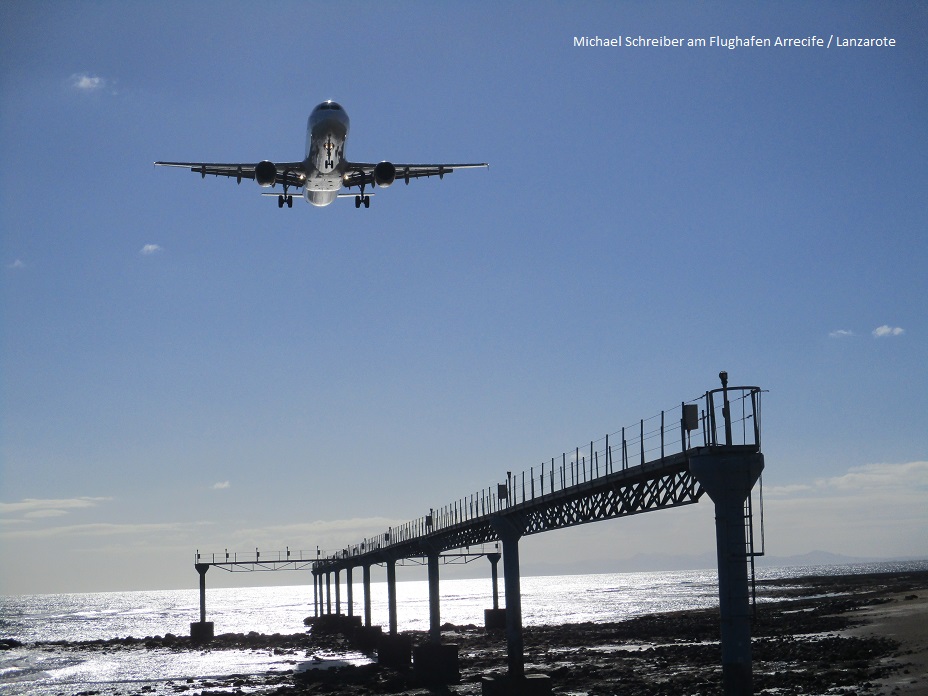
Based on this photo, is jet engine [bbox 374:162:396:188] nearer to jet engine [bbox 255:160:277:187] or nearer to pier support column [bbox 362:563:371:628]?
jet engine [bbox 255:160:277:187]

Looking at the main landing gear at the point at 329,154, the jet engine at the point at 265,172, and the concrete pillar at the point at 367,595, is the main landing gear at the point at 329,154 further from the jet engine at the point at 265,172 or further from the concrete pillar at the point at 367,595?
the concrete pillar at the point at 367,595

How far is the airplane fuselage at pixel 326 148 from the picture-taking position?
175 feet

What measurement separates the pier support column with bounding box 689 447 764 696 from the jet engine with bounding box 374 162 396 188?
33.2 m

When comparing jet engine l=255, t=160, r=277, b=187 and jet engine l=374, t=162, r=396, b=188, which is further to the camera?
jet engine l=374, t=162, r=396, b=188

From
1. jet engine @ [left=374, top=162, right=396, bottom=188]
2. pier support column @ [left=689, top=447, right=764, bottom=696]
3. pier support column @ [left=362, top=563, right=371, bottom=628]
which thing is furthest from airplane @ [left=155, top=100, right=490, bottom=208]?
pier support column @ [left=362, top=563, right=371, bottom=628]

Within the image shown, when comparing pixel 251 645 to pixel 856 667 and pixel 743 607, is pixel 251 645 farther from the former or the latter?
pixel 743 607

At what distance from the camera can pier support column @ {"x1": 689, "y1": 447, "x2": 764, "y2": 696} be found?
25.0 metres

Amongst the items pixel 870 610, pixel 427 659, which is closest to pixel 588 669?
pixel 427 659

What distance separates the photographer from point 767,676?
43.8m

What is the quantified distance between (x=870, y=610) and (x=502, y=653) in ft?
128

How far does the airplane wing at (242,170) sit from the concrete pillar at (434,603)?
25193 millimetres

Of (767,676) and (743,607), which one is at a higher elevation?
(743,607)

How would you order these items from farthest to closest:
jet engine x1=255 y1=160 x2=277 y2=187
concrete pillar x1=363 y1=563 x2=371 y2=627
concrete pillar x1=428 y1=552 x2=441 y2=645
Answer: concrete pillar x1=363 y1=563 x2=371 y2=627 < concrete pillar x1=428 y1=552 x2=441 y2=645 < jet engine x1=255 y1=160 x2=277 y2=187

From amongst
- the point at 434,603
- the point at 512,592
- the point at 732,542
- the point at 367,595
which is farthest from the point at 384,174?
the point at 367,595
